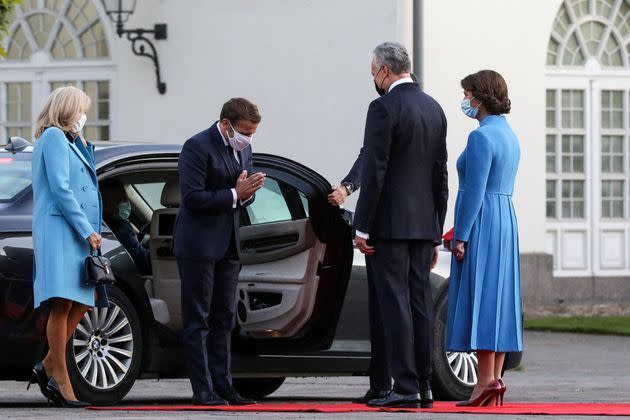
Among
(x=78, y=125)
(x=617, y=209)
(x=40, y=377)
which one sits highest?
(x=78, y=125)

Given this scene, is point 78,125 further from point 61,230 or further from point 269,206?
point 269,206

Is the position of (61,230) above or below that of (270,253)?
above

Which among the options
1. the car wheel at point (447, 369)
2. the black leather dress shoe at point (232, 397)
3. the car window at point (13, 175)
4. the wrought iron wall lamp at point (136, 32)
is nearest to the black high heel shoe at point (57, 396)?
the black leather dress shoe at point (232, 397)

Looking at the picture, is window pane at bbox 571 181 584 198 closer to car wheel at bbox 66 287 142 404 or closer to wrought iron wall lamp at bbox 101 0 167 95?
wrought iron wall lamp at bbox 101 0 167 95

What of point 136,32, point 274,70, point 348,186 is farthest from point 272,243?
point 136,32

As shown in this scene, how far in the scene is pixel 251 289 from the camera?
33.8 ft

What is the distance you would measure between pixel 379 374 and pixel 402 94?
4.97 feet

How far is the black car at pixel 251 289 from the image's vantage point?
9680 millimetres

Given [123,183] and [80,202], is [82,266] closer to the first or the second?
[80,202]

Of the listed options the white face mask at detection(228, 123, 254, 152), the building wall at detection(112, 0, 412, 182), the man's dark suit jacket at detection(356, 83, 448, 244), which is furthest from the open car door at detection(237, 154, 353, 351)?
the building wall at detection(112, 0, 412, 182)

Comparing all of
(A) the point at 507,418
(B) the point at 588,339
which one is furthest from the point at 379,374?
(B) the point at 588,339

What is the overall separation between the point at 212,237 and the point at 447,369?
1865mm

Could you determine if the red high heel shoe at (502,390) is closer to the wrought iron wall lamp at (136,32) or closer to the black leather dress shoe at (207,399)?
the black leather dress shoe at (207,399)

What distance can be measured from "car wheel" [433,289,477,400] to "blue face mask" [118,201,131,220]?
190cm
